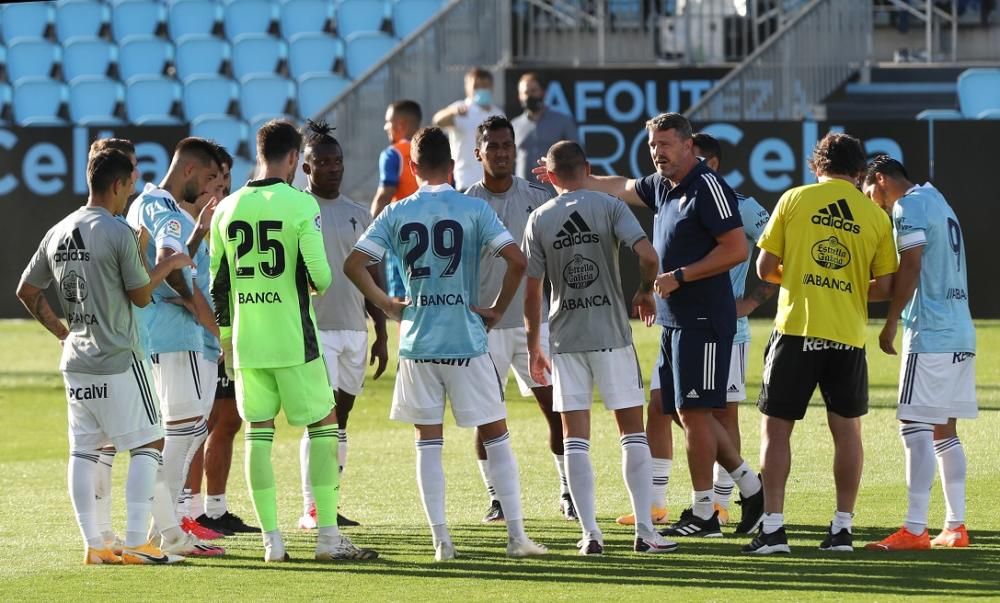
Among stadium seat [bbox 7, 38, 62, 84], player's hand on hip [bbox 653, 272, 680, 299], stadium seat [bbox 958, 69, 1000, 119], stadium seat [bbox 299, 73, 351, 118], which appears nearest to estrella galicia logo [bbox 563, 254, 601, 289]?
player's hand on hip [bbox 653, 272, 680, 299]

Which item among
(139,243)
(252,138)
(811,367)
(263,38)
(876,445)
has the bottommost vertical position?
(876,445)

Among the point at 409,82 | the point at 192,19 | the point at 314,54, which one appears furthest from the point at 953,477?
the point at 192,19

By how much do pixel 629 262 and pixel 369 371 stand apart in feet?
11.5

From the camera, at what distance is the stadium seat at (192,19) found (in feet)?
79.6

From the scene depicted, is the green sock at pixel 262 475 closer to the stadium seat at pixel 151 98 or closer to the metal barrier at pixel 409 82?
the metal barrier at pixel 409 82

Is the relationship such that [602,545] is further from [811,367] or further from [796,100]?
[796,100]

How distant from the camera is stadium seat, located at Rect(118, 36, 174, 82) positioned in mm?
23875

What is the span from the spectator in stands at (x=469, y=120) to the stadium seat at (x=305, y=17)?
9371mm

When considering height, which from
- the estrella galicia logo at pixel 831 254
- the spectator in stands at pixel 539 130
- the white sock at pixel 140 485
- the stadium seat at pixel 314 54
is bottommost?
the white sock at pixel 140 485

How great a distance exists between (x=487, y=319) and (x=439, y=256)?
405 millimetres

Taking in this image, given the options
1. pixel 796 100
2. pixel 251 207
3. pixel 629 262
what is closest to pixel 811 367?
pixel 251 207

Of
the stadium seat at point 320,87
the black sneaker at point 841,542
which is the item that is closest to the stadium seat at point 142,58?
the stadium seat at point 320,87

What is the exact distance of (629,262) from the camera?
57.8 feet

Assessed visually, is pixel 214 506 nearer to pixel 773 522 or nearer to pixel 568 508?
pixel 568 508
